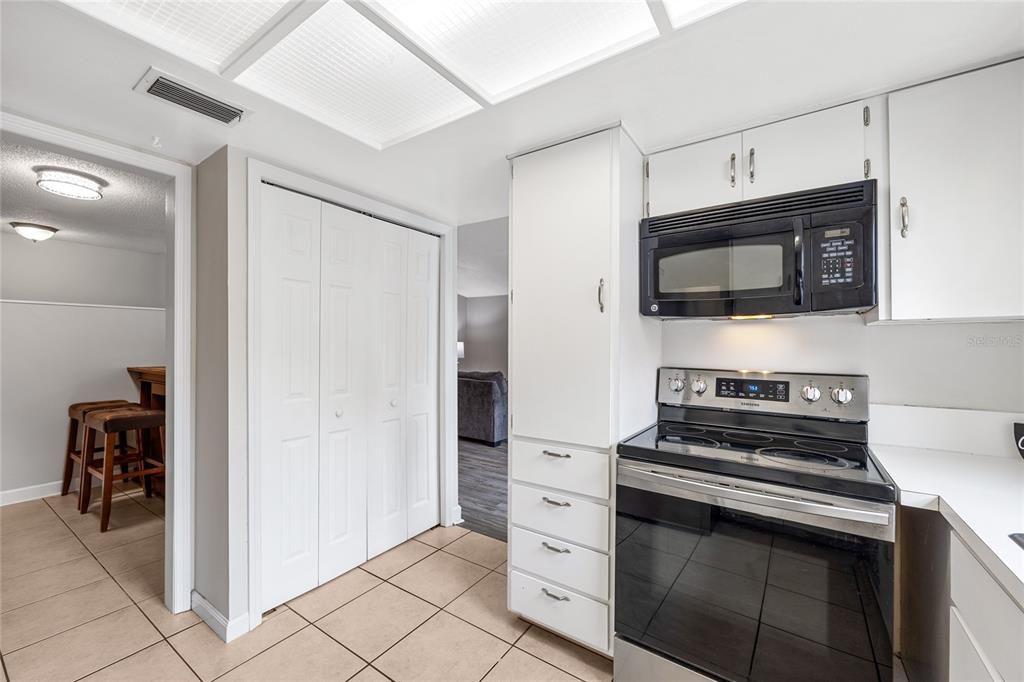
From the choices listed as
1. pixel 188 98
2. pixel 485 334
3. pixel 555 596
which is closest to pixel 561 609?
pixel 555 596

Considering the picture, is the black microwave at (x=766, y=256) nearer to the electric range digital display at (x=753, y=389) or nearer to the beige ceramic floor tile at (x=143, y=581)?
the electric range digital display at (x=753, y=389)

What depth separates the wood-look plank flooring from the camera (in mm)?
3125

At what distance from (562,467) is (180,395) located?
180cm

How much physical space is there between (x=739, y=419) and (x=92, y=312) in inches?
207

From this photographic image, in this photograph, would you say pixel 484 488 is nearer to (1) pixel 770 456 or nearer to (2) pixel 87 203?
(1) pixel 770 456

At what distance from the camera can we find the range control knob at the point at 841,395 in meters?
1.70

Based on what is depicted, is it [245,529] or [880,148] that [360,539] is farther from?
[880,148]

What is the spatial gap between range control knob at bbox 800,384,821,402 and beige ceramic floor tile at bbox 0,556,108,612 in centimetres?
367

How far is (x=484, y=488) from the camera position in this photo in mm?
3861

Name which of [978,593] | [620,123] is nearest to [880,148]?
[620,123]

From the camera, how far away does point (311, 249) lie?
222 cm

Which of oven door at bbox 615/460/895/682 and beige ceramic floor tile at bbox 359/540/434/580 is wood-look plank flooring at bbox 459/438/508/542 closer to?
beige ceramic floor tile at bbox 359/540/434/580

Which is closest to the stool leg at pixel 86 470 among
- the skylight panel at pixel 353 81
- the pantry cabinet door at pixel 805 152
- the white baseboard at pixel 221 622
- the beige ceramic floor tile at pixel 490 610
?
the white baseboard at pixel 221 622

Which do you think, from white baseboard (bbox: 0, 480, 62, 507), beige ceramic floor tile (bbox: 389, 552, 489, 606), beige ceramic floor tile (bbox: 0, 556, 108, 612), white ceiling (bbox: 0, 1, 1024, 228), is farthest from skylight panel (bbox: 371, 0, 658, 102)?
white baseboard (bbox: 0, 480, 62, 507)
